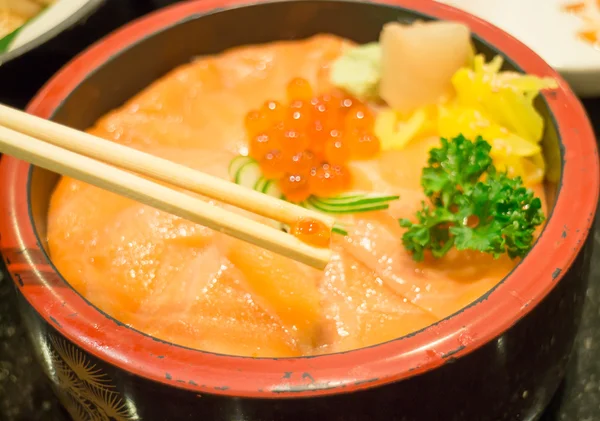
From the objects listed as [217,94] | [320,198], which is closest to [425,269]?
[320,198]

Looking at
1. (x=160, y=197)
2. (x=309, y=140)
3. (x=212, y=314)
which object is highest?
(x=160, y=197)

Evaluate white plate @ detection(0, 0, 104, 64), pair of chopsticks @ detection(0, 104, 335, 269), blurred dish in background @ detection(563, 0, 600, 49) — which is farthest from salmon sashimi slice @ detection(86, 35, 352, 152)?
blurred dish in background @ detection(563, 0, 600, 49)

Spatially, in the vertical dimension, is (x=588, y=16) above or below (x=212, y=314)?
above

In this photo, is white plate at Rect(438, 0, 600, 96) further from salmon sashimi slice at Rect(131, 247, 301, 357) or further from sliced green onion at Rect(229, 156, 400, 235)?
salmon sashimi slice at Rect(131, 247, 301, 357)

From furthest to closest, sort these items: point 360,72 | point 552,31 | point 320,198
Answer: point 552,31 → point 360,72 → point 320,198

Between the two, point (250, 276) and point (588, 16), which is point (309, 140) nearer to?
point (250, 276)

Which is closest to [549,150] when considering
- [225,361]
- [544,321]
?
[544,321]

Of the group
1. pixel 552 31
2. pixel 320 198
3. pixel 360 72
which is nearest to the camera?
pixel 320 198

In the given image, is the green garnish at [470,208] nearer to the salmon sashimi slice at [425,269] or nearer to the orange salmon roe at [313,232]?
the salmon sashimi slice at [425,269]
